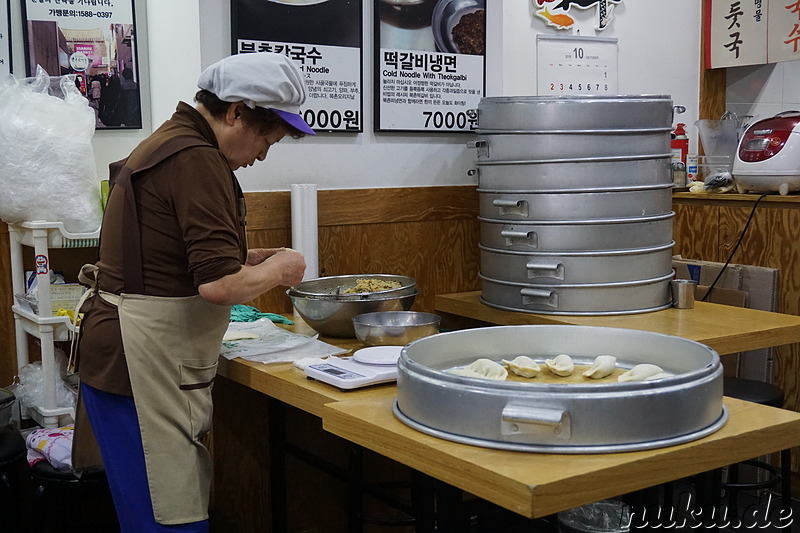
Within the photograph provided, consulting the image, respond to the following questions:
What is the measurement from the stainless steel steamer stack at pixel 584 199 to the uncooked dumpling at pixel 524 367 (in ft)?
3.40

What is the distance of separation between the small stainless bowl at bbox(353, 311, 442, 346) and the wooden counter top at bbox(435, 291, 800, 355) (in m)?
0.53

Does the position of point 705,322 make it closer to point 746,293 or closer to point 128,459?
point 746,293

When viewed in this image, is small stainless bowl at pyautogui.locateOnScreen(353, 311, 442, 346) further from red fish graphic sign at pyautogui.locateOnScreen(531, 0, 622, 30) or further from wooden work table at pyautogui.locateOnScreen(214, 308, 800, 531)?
red fish graphic sign at pyautogui.locateOnScreen(531, 0, 622, 30)

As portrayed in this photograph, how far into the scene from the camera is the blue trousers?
222 centimetres

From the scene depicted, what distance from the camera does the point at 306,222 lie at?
318 centimetres

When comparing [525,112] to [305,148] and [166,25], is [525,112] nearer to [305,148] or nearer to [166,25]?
[305,148]

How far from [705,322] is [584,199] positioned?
0.57 metres

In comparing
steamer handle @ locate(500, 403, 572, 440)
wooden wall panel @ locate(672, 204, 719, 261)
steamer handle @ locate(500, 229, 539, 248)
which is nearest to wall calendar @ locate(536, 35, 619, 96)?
wooden wall panel @ locate(672, 204, 719, 261)

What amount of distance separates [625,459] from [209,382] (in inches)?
45.6

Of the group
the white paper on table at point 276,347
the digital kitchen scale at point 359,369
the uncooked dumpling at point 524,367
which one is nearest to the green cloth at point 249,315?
the white paper on table at point 276,347

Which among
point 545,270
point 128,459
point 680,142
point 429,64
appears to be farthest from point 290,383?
point 680,142

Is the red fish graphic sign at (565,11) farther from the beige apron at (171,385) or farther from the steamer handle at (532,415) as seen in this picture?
the steamer handle at (532,415)

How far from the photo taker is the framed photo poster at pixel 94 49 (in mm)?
3045

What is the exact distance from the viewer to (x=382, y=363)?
2287 mm
